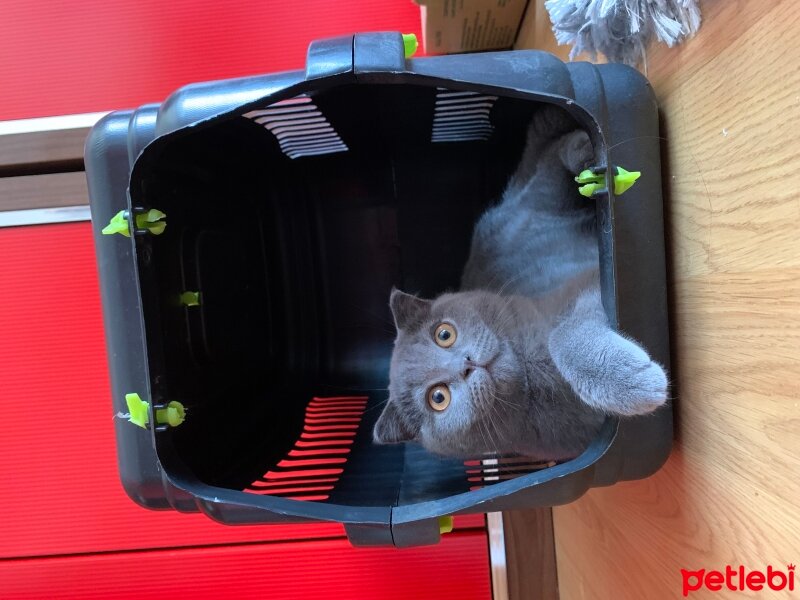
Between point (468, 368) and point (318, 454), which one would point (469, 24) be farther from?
point (318, 454)

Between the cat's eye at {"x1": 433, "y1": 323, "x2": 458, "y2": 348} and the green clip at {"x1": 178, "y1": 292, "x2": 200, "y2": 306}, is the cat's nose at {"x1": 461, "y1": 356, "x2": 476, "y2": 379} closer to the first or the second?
the cat's eye at {"x1": 433, "y1": 323, "x2": 458, "y2": 348}

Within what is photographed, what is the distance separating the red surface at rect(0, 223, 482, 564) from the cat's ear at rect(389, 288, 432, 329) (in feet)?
2.37

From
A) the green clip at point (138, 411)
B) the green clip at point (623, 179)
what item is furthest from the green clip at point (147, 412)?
the green clip at point (623, 179)

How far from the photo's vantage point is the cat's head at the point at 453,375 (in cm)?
81

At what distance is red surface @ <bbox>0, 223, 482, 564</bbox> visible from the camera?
4.35ft

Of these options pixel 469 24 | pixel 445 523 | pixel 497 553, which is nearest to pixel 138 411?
pixel 445 523

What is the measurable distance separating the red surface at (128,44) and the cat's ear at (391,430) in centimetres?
90

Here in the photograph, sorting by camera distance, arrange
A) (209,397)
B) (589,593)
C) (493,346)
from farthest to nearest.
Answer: (589,593) → (209,397) → (493,346)

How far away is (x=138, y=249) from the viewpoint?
27.9 inches

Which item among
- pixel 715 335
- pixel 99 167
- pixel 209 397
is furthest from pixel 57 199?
pixel 715 335

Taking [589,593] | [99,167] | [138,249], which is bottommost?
[589,593]

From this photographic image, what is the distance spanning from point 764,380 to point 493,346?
357mm

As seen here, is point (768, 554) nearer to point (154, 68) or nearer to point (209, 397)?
point (209, 397)

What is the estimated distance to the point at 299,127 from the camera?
3.41 ft
